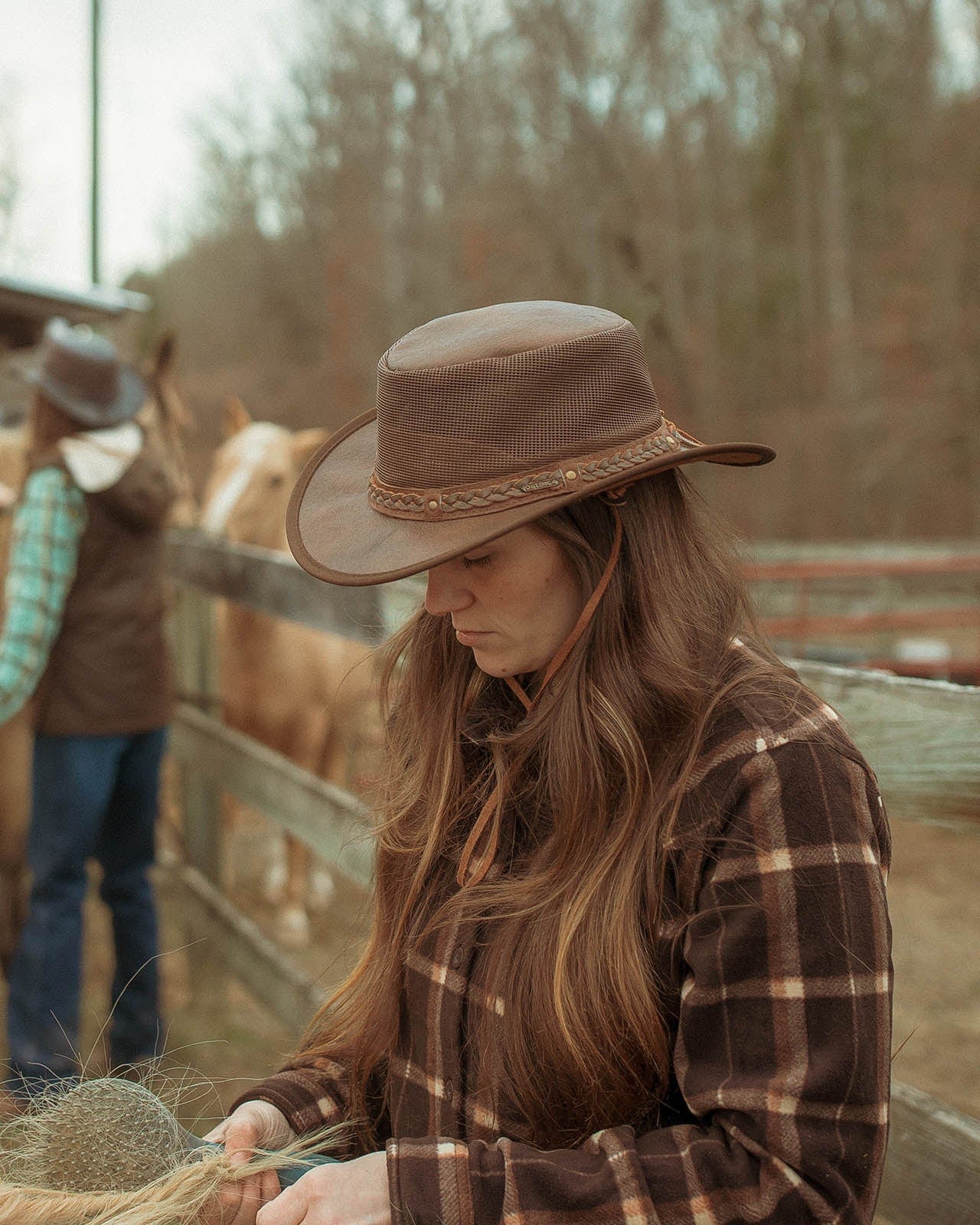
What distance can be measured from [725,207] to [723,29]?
4576 mm

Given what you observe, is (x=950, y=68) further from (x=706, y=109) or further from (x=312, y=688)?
(x=312, y=688)

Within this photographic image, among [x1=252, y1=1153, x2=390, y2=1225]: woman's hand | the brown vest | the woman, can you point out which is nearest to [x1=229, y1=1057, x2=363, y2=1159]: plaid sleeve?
the woman

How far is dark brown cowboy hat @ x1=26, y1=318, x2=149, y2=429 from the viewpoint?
10.1 feet

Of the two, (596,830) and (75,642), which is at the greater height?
(75,642)

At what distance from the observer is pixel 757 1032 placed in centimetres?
100

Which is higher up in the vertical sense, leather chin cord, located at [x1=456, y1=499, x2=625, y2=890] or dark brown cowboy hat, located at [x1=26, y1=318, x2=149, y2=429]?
dark brown cowboy hat, located at [x1=26, y1=318, x2=149, y2=429]

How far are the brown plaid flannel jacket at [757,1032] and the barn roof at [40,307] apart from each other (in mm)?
4504

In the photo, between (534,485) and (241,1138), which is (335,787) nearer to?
(241,1138)

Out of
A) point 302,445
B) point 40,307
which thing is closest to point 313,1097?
point 302,445

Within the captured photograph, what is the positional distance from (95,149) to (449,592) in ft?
33.0

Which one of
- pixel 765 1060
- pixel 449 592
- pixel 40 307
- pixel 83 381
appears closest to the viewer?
pixel 765 1060

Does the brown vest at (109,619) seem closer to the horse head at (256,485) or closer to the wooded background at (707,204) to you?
the horse head at (256,485)

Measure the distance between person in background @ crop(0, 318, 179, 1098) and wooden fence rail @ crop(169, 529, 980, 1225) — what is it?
0.38 m

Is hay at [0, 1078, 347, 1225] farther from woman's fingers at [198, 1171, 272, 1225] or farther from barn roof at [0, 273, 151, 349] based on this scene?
barn roof at [0, 273, 151, 349]
